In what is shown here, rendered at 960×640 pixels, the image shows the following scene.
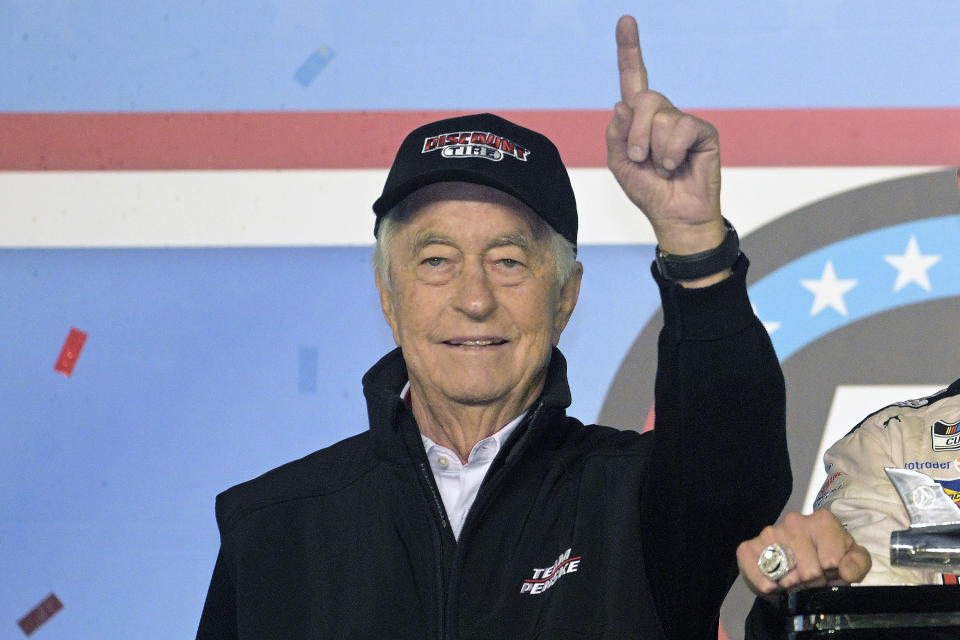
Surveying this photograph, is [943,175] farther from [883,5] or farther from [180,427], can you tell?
[180,427]

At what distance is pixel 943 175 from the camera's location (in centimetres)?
179

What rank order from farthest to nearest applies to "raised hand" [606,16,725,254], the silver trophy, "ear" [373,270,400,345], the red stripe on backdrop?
1. the red stripe on backdrop
2. "ear" [373,270,400,345]
3. "raised hand" [606,16,725,254]
4. the silver trophy

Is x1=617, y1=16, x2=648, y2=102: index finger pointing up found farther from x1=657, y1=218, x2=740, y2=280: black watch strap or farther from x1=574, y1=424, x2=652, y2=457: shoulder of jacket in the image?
x1=574, y1=424, x2=652, y2=457: shoulder of jacket

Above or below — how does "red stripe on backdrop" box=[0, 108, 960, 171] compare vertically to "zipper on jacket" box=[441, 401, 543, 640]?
above

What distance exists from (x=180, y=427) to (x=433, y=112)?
652mm

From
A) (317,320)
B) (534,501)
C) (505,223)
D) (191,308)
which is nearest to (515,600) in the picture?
(534,501)

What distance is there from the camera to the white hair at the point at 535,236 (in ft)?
4.37

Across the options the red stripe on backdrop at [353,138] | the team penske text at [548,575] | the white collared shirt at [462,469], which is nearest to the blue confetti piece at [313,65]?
the red stripe on backdrop at [353,138]

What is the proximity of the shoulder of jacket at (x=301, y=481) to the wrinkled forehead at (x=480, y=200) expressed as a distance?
0.30 meters

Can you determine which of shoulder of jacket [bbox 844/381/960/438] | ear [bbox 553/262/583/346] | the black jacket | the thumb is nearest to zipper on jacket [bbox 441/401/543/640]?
the black jacket

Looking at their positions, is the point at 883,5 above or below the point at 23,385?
above

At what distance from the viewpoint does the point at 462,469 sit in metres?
1.33

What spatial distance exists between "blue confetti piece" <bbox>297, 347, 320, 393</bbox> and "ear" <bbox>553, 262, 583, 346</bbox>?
0.58 metres

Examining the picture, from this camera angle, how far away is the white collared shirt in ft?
4.28
